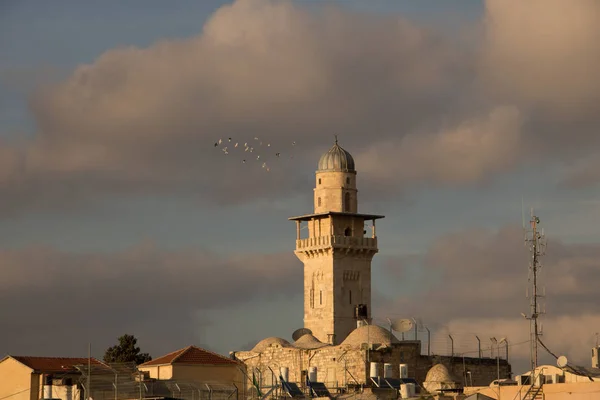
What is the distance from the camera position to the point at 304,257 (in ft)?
322

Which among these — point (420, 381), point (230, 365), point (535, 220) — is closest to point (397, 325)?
point (420, 381)

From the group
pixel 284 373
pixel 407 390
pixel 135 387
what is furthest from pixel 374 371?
pixel 135 387

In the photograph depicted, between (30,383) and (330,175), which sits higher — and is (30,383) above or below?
below

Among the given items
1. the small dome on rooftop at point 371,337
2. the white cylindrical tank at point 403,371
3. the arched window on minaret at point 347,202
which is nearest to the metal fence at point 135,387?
the small dome on rooftop at point 371,337

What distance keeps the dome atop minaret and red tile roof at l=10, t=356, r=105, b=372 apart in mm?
21574

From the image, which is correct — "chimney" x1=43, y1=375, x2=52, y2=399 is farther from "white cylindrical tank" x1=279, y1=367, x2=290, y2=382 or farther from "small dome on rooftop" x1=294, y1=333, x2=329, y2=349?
"small dome on rooftop" x1=294, y1=333, x2=329, y2=349

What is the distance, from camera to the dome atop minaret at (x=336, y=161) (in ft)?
320

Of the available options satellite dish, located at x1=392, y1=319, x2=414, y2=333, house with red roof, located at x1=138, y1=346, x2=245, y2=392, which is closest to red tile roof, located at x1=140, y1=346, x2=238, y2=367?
house with red roof, located at x1=138, y1=346, x2=245, y2=392

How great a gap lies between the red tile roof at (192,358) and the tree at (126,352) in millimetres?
18004

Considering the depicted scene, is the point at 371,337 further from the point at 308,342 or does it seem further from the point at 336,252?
the point at 336,252

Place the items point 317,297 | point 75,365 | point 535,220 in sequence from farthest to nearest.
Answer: point 317,297 → point 75,365 → point 535,220

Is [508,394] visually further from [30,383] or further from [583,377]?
[30,383]

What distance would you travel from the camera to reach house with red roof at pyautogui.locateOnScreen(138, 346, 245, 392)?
83.2 metres

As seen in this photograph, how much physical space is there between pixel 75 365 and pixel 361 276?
22.6 metres
